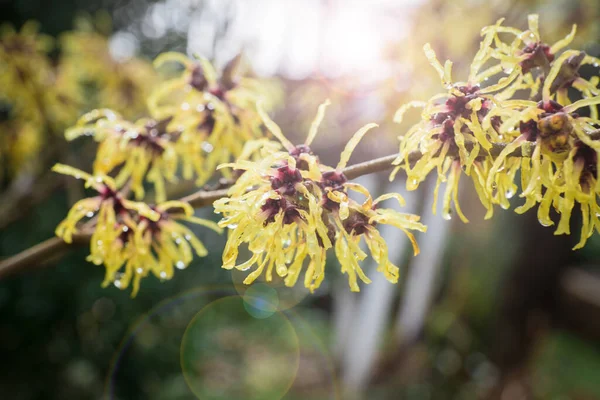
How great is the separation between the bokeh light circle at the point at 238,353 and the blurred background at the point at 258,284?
26mm

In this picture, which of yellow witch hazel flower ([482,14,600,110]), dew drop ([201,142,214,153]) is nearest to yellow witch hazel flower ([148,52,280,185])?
dew drop ([201,142,214,153])

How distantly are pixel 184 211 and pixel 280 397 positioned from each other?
469cm

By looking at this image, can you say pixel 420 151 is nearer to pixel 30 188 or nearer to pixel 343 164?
pixel 343 164

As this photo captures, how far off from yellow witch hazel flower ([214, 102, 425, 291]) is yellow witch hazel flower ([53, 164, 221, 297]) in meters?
0.21

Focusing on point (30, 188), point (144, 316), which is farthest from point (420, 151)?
point (144, 316)

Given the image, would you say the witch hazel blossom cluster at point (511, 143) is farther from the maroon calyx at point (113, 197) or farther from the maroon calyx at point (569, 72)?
the maroon calyx at point (113, 197)

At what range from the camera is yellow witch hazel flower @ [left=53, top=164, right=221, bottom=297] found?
0.98m

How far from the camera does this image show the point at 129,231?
101 centimetres

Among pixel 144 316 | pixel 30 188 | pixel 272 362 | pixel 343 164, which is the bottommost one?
pixel 272 362

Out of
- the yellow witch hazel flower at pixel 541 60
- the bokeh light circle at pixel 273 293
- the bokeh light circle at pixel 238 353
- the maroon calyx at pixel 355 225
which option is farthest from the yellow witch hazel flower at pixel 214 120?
the bokeh light circle at pixel 273 293

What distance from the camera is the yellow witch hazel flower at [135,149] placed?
1.14m

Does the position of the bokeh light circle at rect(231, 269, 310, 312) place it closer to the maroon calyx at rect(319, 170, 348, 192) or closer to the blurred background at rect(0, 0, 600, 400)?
the blurred background at rect(0, 0, 600, 400)

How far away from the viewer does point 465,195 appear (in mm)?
5410

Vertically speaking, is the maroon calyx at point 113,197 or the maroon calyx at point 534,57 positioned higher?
the maroon calyx at point 534,57
